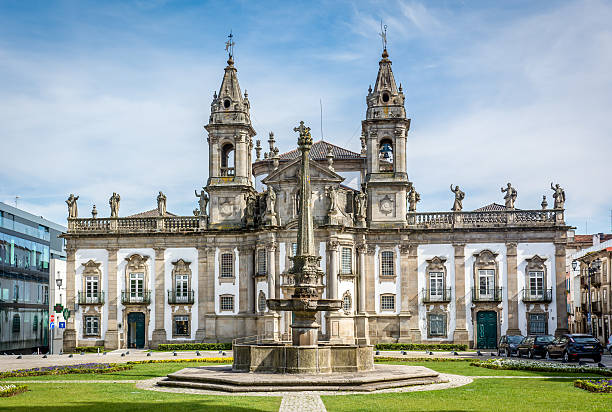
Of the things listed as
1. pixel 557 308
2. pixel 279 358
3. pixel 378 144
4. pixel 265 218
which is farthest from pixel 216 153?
pixel 279 358

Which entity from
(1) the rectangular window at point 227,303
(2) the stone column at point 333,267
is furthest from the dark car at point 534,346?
(1) the rectangular window at point 227,303

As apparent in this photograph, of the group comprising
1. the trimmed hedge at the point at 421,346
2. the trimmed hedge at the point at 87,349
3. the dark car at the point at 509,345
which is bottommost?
the trimmed hedge at the point at 87,349

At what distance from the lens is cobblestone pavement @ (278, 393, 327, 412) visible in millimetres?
19139

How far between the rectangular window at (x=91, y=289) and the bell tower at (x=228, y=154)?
913cm

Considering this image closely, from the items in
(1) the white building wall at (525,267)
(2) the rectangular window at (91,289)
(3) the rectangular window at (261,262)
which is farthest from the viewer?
(2) the rectangular window at (91,289)

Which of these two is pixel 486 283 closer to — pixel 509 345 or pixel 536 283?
pixel 536 283

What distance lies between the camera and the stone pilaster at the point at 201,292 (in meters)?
53.0

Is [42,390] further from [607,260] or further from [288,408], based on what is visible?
[607,260]

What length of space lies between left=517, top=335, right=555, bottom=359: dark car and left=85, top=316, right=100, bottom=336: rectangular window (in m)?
→ 28.8

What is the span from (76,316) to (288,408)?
37.7 metres

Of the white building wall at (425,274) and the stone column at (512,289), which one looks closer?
the stone column at (512,289)

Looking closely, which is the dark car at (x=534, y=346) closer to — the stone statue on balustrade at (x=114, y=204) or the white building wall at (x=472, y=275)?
the white building wall at (x=472, y=275)

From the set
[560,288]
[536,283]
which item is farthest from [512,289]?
[560,288]

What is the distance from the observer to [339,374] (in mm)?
25203
